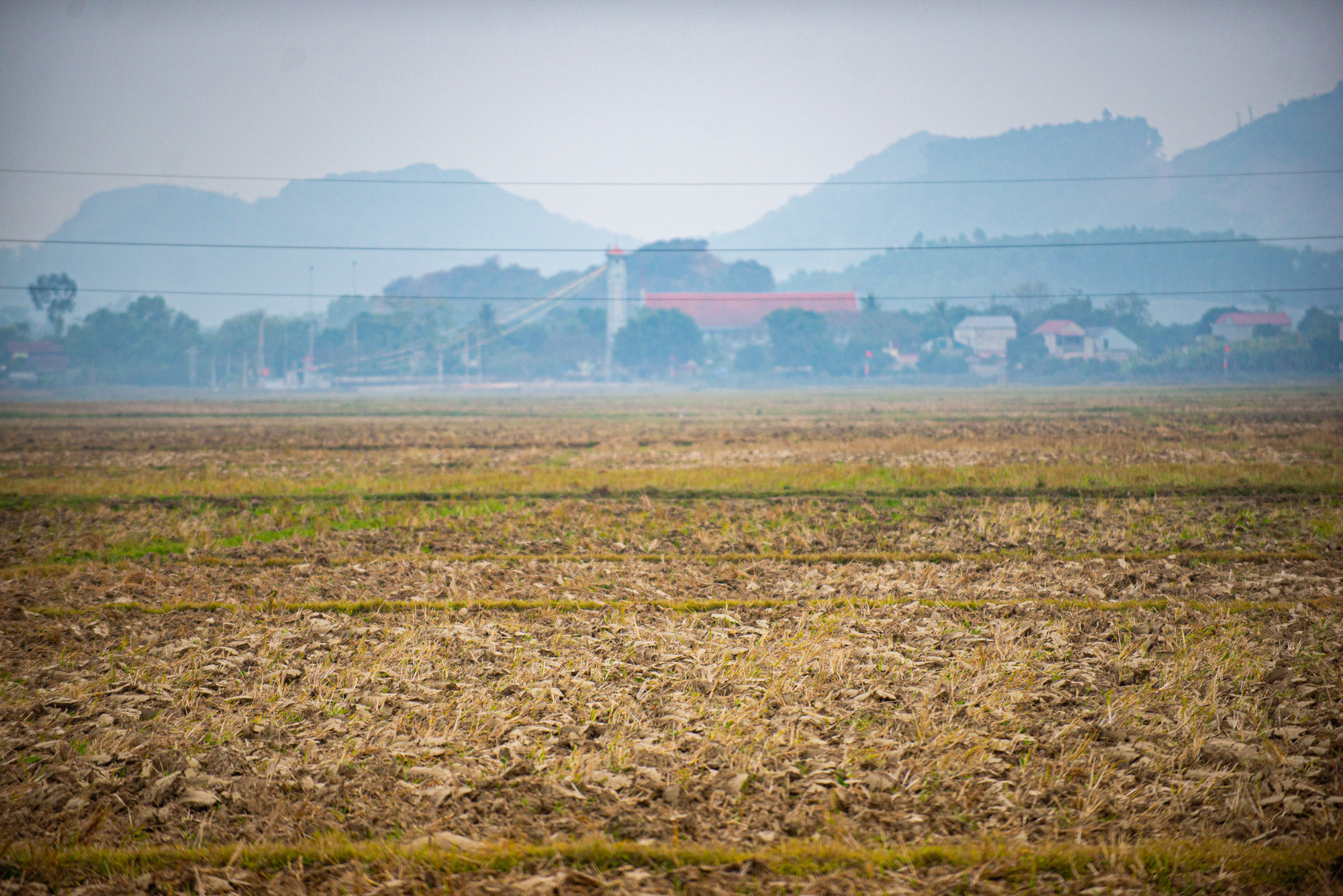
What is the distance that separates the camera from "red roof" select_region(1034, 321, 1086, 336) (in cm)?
13375

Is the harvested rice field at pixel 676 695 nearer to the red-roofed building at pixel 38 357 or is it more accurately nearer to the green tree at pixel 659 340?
the green tree at pixel 659 340

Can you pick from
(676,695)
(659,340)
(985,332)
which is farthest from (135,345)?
(676,695)

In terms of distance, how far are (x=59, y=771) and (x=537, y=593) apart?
6.00 m

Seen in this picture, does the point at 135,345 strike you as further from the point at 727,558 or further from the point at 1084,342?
the point at 1084,342

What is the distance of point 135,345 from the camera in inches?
4985

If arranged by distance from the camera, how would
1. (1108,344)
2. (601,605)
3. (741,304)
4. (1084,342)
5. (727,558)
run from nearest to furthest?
(601,605) → (727,558) → (1084,342) → (1108,344) → (741,304)

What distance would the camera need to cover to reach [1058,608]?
10648 mm

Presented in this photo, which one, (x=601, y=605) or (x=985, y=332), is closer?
(x=601, y=605)

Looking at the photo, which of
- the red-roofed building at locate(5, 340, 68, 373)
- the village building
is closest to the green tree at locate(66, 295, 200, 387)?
the red-roofed building at locate(5, 340, 68, 373)

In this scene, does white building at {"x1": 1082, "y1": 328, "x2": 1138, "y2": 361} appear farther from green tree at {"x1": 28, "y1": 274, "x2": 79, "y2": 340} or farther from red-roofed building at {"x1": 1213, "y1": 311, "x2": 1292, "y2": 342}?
green tree at {"x1": 28, "y1": 274, "x2": 79, "y2": 340}

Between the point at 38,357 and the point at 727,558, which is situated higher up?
the point at 38,357

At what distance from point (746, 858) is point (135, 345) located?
145 metres

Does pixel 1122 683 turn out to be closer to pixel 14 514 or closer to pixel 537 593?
Result: pixel 537 593

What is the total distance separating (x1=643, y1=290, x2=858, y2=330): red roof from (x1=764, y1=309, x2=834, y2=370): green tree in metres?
37.1
